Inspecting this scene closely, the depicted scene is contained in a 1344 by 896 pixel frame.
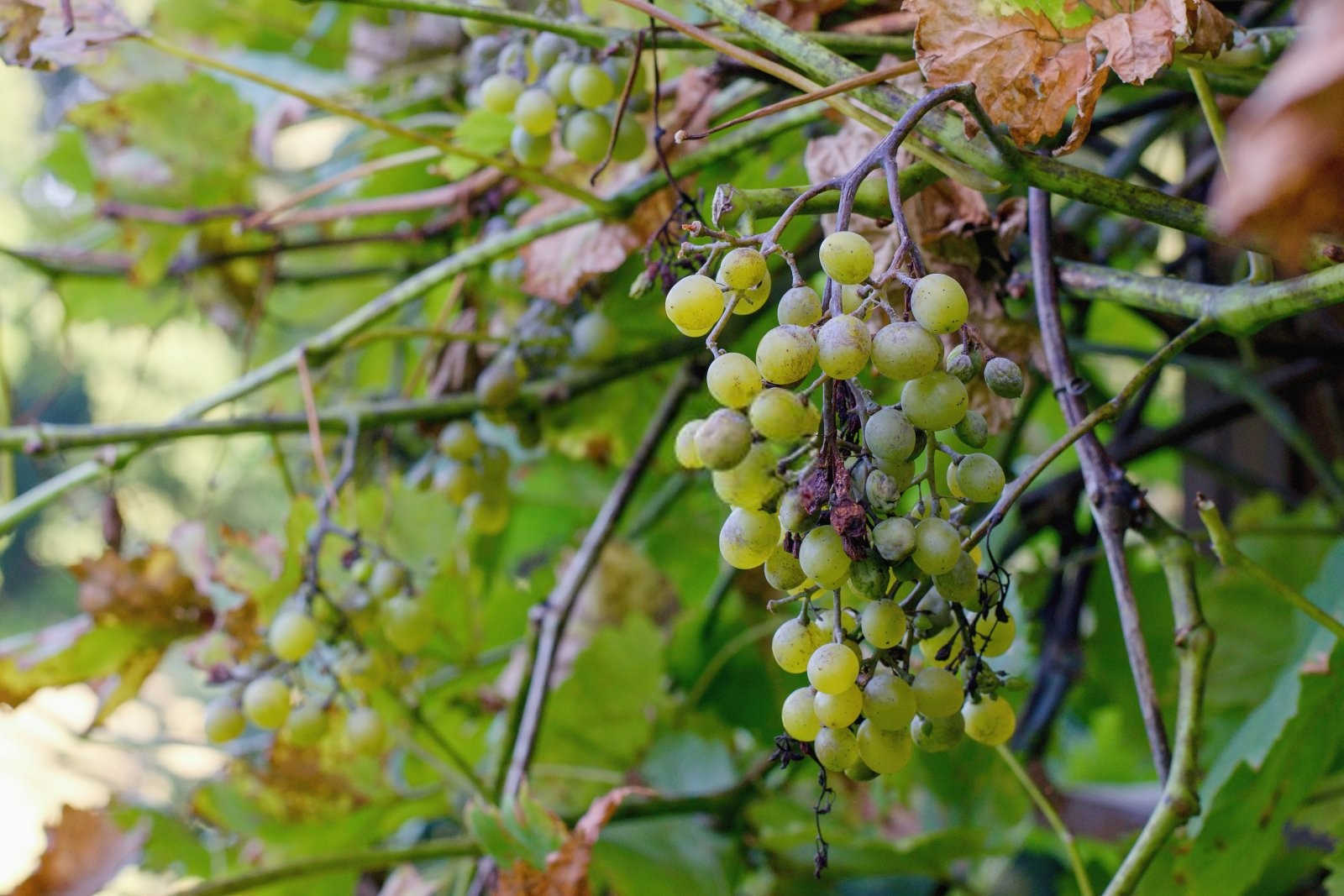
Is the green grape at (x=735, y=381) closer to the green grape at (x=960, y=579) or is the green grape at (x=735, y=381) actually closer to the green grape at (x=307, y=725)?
the green grape at (x=960, y=579)

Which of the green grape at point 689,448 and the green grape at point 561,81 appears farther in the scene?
the green grape at point 561,81

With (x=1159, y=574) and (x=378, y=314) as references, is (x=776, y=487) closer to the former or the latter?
(x=378, y=314)

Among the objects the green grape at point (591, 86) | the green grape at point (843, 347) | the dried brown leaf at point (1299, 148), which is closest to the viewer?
the dried brown leaf at point (1299, 148)

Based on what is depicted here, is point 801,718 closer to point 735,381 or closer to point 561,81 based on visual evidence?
point 735,381

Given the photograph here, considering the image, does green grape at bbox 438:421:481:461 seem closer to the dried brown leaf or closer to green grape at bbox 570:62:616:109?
green grape at bbox 570:62:616:109

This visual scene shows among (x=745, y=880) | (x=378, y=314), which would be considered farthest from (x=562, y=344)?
(x=745, y=880)

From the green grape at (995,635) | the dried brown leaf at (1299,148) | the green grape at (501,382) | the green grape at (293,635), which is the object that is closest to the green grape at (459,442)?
the green grape at (501,382)

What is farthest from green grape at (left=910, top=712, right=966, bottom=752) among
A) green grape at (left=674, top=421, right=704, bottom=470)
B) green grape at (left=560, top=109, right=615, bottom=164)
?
green grape at (left=560, top=109, right=615, bottom=164)
